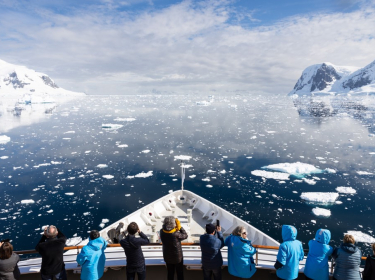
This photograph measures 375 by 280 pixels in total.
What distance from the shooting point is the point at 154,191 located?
17359mm

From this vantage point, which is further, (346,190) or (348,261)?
(346,190)

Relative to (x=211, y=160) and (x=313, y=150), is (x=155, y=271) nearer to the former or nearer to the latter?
(x=211, y=160)

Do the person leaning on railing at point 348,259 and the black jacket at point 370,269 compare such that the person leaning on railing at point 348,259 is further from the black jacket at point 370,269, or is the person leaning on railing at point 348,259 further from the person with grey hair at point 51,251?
the person with grey hair at point 51,251

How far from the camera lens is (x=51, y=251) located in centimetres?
Answer: 412

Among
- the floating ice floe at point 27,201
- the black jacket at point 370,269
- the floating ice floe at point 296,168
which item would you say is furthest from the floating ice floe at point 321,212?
the floating ice floe at point 27,201

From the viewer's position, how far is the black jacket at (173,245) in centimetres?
429

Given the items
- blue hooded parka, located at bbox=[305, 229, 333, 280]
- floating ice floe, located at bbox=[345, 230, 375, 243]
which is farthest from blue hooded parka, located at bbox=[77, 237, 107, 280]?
floating ice floe, located at bbox=[345, 230, 375, 243]

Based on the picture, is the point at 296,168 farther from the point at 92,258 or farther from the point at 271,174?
the point at 92,258

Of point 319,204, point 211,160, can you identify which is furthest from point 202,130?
point 319,204

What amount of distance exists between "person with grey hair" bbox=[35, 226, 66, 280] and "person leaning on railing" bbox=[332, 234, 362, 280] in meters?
4.61

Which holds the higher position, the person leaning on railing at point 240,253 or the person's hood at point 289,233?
the person's hood at point 289,233

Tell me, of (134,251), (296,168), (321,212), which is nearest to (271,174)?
(296,168)

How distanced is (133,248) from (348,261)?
3.55 meters

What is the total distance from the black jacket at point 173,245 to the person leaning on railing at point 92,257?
1.14 meters
